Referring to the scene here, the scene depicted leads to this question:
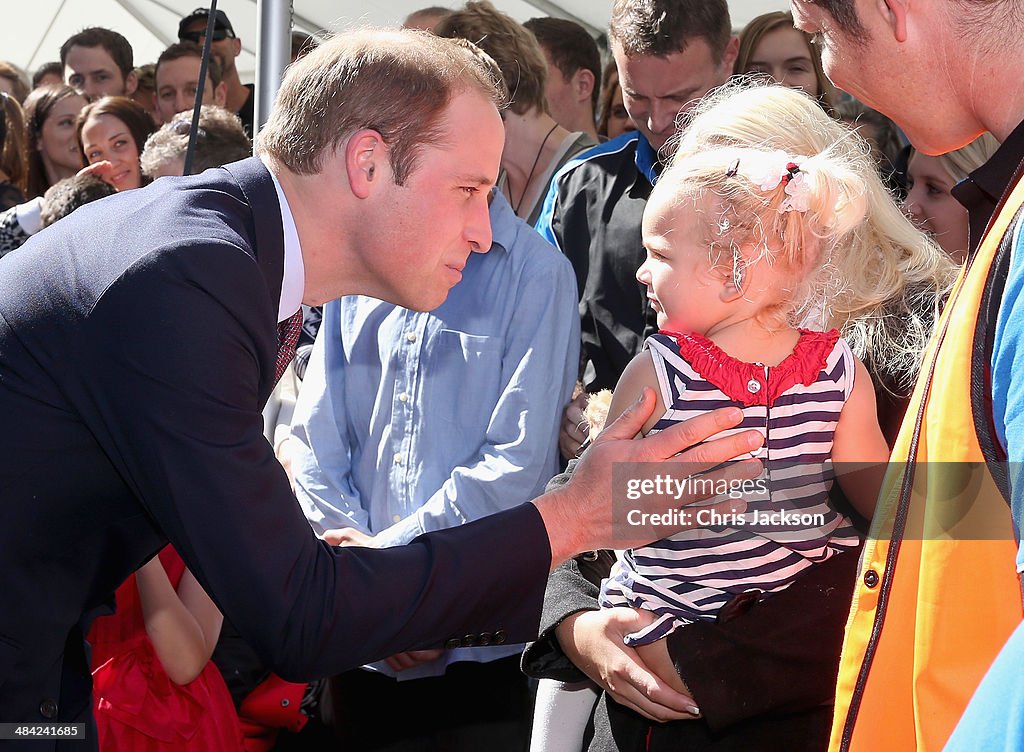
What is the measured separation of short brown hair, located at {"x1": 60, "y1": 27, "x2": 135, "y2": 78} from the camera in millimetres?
6695

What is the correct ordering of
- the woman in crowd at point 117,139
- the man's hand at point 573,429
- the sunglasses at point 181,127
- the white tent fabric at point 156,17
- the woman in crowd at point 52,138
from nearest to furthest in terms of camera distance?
the man's hand at point 573,429 → the sunglasses at point 181,127 → the woman in crowd at point 117,139 → the woman in crowd at point 52,138 → the white tent fabric at point 156,17

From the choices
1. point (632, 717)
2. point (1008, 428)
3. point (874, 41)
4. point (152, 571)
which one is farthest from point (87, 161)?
point (1008, 428)

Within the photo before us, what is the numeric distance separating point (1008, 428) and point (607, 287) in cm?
196

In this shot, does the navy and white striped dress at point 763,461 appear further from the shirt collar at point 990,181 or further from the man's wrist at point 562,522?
the shirt collar at point 990,181

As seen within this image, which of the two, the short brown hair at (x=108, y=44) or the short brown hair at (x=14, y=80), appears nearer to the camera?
the short brown hair at (x=108, y=44)

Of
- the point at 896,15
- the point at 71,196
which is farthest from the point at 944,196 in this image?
the point at 71,196

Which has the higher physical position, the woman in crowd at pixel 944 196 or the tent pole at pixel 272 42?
the tent pole at pixel 272 42

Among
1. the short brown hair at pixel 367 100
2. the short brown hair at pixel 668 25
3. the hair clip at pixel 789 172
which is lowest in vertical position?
the hair clip at pixel 789 172

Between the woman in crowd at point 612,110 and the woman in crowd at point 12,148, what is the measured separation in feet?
9.17

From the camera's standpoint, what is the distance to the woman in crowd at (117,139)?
5.21m

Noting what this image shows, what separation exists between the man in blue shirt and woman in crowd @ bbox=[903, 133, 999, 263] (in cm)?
96

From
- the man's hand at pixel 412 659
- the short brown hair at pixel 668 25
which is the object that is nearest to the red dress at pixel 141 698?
the man's hand at pixel 412 659

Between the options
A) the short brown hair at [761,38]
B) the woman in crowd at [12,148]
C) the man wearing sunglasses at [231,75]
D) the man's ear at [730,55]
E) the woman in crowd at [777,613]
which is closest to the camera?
the woman in crowd at [777,613]

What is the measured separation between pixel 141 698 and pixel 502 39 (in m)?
2.10
